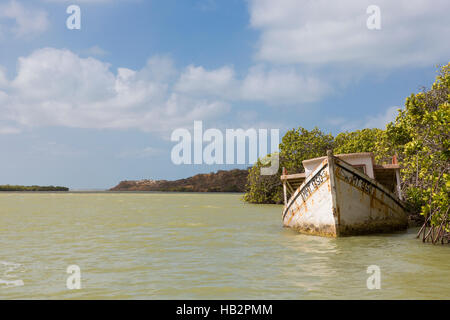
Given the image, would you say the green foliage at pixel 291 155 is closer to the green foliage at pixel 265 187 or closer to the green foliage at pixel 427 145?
the green foliage at pixel 265 187

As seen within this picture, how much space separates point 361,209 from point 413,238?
5.94 ft

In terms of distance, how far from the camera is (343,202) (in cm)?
1405

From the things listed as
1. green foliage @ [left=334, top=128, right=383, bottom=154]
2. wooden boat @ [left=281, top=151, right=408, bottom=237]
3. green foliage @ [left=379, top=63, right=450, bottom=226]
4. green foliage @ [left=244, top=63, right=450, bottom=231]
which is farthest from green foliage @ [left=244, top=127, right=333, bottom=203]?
wooden boat @ [left=281, top=151, right=408, bottom=237]

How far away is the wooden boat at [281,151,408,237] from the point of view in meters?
14.0

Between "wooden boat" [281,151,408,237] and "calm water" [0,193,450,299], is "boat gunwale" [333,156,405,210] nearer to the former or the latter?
"wooden boat" [281,151,408,237]

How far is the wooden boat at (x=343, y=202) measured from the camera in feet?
46.0

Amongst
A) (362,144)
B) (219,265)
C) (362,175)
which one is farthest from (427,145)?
(362,144)

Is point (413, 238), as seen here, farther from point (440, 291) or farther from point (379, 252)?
point (440, 291)

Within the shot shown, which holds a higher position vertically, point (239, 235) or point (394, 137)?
point (394, 137)

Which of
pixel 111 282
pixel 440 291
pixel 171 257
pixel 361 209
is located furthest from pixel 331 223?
pixel 111 282

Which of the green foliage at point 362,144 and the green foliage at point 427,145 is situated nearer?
the green foliage at point 427,145

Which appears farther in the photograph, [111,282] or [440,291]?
[111,282]

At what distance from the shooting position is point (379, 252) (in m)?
11.1

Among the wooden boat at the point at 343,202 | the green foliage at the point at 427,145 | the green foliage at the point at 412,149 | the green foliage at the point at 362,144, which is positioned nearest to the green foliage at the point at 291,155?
the green foliage at the point at 412,149
